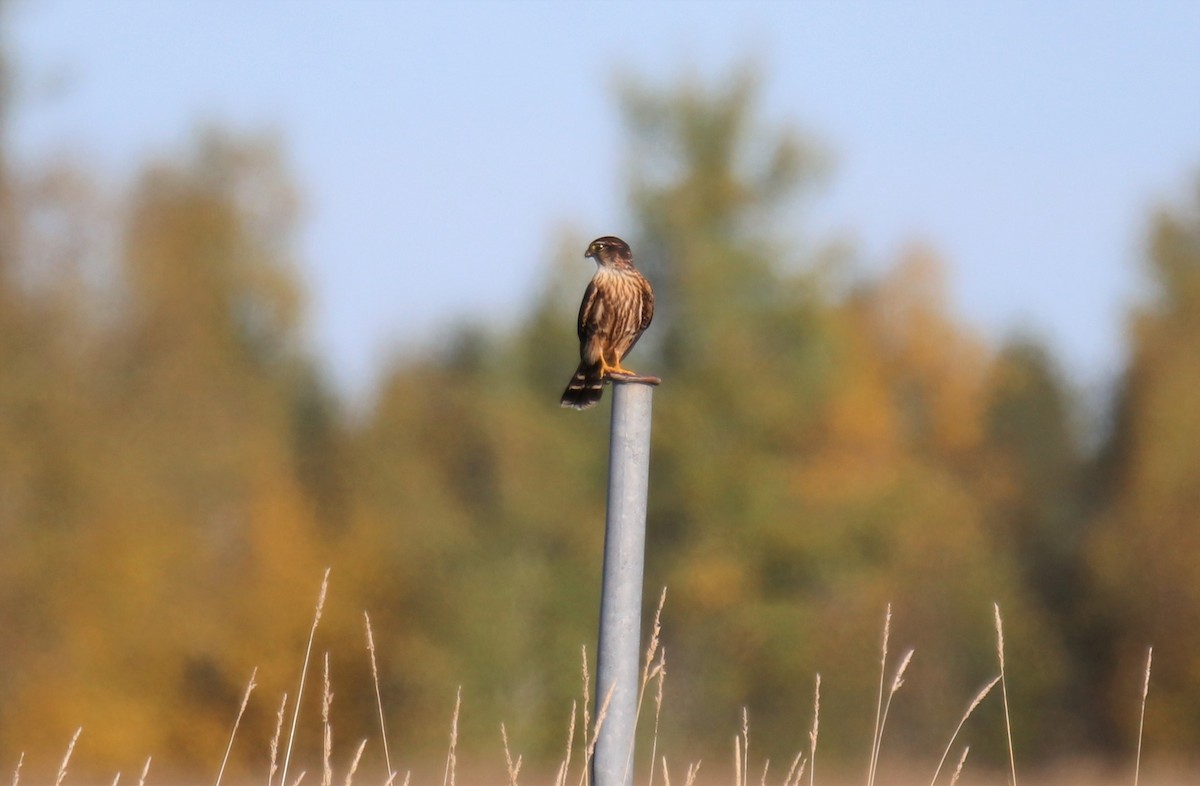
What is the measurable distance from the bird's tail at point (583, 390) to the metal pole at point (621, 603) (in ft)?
9.12

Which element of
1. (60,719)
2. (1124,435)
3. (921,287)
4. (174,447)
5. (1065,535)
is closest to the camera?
(60,719)

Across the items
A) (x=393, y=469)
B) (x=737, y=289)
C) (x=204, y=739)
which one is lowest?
(x=204, y=739)

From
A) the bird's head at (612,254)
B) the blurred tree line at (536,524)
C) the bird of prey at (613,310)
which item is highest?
the bird's head at (612,254)

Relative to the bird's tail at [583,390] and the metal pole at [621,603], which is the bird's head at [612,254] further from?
the metal pole at [621,603]

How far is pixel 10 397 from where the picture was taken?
22828mm

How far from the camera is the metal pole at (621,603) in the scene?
2.93m

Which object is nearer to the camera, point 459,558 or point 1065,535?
point 459,558

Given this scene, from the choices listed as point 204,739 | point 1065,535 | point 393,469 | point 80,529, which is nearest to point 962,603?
point 1065,535

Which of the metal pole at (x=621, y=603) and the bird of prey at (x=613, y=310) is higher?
the bird of prey at (x=613, y=310)

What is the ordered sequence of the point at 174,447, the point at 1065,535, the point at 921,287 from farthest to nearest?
the point at 921,287 → the point at 1065,535 → the point at 174,447

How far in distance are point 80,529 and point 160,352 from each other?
435cm

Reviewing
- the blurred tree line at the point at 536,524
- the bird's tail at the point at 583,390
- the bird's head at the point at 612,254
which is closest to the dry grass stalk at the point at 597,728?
the bird's tail at the point at 583,390

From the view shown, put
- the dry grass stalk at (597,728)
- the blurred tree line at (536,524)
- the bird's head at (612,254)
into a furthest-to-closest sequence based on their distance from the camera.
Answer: the blurred tree line at (536,524), the bird's head at (612,254), the dry grass stalk at (597,728)

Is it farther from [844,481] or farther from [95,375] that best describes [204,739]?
[844,481]
